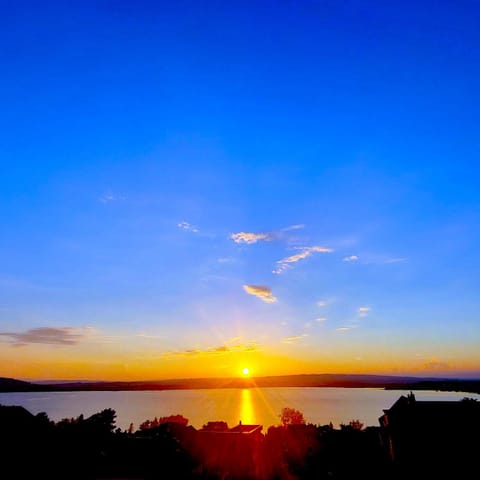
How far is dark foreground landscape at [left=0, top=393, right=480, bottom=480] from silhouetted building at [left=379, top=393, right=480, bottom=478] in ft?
0.24

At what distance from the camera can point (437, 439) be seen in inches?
1467

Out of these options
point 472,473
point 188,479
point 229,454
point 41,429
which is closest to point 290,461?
point 229,454

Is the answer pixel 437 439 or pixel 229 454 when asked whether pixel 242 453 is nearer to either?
pixel 229 454

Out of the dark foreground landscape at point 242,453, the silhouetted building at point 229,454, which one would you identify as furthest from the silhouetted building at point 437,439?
the silhouetted building at point 229,454

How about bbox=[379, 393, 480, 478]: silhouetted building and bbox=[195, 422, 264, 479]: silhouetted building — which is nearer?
bbox=[379, 393, 480, 478]: silhouetted building

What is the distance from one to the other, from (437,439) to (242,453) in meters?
21.4

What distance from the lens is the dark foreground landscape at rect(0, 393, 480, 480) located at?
2958cm

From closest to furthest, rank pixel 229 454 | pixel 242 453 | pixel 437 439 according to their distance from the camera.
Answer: pixel 437 439
pixel 242 453
pixel 229 454

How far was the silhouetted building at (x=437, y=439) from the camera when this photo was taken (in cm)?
3622

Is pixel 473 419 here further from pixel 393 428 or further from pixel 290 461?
pixel 290 461

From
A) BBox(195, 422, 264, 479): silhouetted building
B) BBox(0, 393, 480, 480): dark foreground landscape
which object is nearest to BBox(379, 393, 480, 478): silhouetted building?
BBox(0, 393, 480, 480): dark foreground landscape

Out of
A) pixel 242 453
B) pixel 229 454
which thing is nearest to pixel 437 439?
pixel 242 453

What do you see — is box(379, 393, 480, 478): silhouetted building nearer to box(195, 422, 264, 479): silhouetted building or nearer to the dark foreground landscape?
the dark foreground landscape

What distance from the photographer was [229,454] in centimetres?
4978
